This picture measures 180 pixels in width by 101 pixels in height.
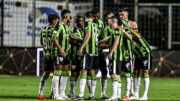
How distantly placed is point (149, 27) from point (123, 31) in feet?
35.7

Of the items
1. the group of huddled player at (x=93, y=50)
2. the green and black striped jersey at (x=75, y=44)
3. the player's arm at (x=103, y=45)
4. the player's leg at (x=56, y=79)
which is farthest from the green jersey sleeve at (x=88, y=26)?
the player's leg at (x=56, y=79)

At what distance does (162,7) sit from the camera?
22.3 m

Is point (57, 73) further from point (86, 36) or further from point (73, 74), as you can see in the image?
point (86, 36)

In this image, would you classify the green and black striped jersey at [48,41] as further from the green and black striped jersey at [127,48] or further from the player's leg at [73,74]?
the green and black striped jersey at [127,48]

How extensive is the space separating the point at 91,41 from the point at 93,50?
0.19 m

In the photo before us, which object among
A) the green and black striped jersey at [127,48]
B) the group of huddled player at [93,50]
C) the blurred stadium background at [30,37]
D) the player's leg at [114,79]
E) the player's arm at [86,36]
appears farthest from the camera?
the blurred stadium background at [30,37]

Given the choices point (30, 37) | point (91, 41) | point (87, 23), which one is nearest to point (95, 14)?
point (87, 23)

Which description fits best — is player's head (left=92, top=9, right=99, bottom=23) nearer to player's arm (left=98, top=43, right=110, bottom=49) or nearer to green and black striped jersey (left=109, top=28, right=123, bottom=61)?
player's arm (left=98, top=43, right=110, bottom=49)

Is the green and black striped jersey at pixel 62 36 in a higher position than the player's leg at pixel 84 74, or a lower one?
higher

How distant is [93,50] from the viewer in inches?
447

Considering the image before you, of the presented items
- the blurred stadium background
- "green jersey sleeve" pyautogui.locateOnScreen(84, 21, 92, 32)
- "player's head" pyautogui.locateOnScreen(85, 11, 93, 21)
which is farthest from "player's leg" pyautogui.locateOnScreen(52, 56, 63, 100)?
the blurred stadium background

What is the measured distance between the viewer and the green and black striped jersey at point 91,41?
11258 mm

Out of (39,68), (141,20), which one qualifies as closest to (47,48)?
(39,68)

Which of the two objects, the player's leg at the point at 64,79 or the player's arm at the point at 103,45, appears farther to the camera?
the player's leg at the point at 64,79
